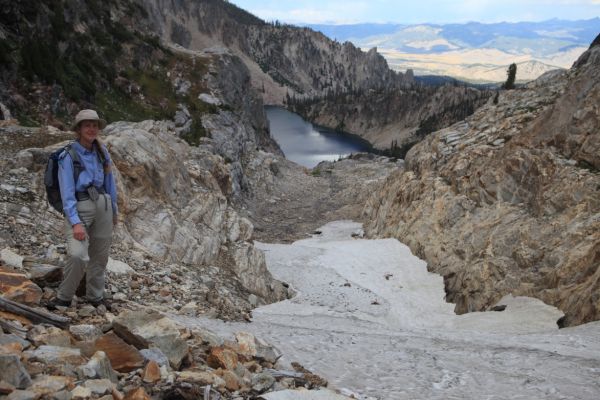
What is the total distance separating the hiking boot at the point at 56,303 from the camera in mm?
7094

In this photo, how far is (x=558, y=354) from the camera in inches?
370

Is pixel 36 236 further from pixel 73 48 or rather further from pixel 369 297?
pixel 73 48

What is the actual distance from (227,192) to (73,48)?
70.9 feet

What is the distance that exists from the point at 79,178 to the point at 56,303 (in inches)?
78.2

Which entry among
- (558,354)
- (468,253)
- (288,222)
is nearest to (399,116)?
(288,222)

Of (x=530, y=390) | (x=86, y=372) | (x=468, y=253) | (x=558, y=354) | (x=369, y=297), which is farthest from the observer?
(x=468, y=253)

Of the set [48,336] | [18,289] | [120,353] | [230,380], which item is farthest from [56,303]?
[230,380]

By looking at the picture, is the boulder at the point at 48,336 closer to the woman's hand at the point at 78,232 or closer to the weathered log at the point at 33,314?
the weathered log at the point at 33,314

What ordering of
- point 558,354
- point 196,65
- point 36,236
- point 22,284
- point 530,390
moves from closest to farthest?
point 22,284
point 530,390
point 558,354
point 36,236
point 196,65

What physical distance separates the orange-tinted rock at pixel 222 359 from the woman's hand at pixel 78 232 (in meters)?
2.59

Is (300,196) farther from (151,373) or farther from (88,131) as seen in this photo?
(151,373)

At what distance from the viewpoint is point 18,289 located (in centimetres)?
668

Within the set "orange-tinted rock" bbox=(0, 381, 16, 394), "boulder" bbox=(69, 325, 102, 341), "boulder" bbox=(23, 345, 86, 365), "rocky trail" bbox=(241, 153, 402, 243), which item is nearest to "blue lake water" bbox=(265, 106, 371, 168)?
"rocky trail" bbox=(241, 153, 402, 243)

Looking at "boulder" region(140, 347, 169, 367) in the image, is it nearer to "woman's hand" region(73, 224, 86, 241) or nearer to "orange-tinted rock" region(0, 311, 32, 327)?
"orange-tinted rock" region(0, 311, 32, 327)
